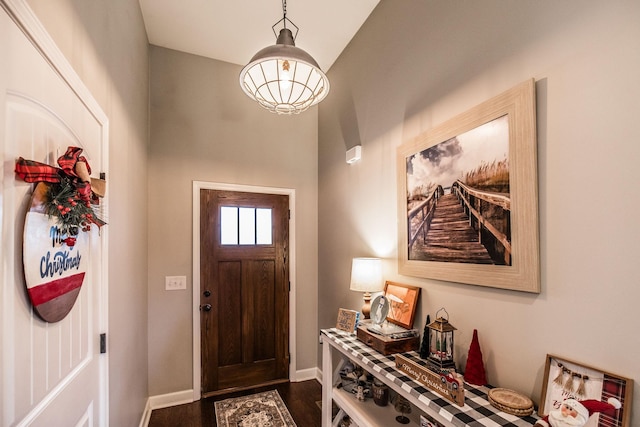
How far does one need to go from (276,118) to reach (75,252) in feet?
8.90

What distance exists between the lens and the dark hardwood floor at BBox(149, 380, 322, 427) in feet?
8.76

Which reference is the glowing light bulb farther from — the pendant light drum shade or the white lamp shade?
the white lamp shade

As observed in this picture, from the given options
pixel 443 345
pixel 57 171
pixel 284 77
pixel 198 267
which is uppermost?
pixel 284 77

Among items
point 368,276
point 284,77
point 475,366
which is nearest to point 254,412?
point 368,276

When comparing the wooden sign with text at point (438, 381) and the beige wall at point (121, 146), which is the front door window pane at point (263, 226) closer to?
the beige wall at point (121, 146)

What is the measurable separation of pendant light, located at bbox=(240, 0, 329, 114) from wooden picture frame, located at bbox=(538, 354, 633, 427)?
5.52 feet

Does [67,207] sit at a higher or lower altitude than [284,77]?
lower

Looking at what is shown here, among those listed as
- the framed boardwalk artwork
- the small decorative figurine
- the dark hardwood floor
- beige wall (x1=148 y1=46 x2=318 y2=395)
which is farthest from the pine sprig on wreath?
the dark hardwood floor

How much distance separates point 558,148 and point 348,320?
172 centimetres

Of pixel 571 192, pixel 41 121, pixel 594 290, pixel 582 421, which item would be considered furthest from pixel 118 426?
pixel 571 192

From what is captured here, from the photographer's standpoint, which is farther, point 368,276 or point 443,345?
point 368,276

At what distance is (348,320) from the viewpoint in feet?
7.83

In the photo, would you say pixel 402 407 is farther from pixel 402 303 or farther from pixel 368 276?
pixel 368 276

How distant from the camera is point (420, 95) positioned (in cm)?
206
